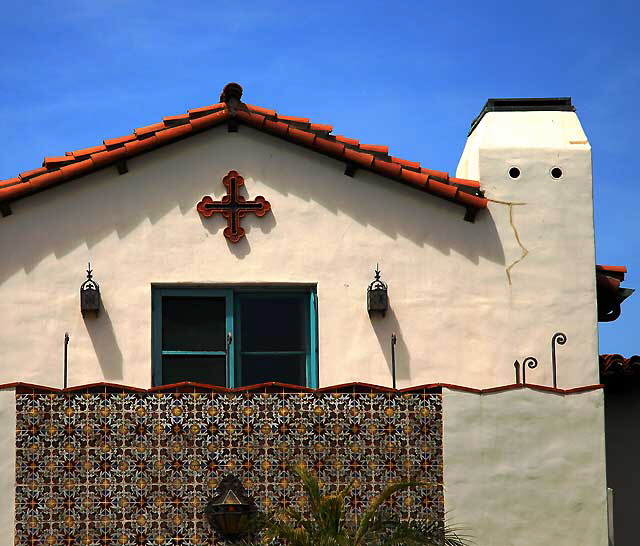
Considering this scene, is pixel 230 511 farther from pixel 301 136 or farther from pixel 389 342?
pixel 301 136

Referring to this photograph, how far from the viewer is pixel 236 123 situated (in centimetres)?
1508

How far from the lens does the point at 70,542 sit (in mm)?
13375

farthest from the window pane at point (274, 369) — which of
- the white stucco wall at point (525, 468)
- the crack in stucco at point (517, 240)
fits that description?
the crack in stucco at point (517, 240)

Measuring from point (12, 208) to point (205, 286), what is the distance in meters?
2.04

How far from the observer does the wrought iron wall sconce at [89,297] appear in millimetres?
14562

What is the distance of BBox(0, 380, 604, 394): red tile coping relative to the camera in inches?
534

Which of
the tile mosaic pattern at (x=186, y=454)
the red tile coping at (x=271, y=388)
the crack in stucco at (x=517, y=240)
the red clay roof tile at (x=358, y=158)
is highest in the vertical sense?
the red clay roof tile at (x=358, y=158)

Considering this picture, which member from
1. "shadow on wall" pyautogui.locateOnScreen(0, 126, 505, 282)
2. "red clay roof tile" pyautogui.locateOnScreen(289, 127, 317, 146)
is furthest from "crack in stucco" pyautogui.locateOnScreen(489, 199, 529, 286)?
"red clay roof tile" pyautogui.locateOnScreen(289, 127, 317, 146)

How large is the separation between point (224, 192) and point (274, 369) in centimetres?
183

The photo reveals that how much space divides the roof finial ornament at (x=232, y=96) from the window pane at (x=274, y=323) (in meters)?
1.89

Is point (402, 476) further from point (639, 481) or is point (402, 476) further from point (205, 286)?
point (639, 481)

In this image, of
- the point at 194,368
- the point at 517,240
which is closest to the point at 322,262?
the point at 194,368

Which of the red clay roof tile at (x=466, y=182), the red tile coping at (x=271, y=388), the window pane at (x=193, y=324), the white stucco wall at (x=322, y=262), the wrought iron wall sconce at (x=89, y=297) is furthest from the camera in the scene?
the red clay roof tile at (x=466, y=182)

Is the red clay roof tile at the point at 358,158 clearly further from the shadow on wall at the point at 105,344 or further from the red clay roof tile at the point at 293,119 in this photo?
the shadow on wall at the point at 105,344
